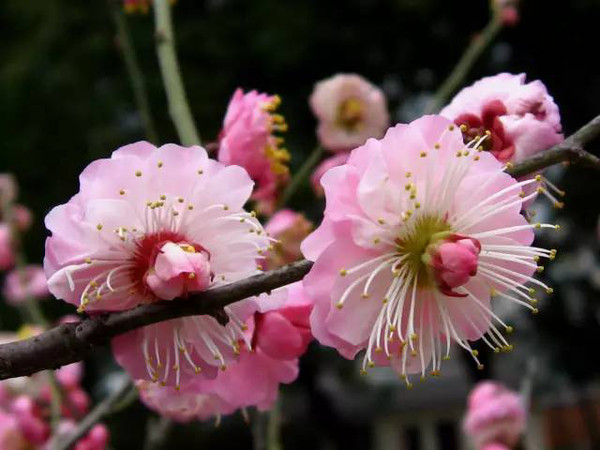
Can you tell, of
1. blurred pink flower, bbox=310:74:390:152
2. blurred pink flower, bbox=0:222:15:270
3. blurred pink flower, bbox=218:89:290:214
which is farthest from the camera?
blurred pink flower, bbox=0:222:15:270

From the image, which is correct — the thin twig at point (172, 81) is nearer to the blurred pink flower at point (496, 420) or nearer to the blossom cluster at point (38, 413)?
the blossom cluster at point (38, 413)

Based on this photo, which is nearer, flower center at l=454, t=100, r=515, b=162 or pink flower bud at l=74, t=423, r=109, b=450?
flower center at l=454, t=100, r=515, b=162

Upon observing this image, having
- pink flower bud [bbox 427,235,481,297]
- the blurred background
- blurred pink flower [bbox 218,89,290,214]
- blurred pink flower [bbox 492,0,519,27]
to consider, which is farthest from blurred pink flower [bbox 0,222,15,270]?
the blurred background

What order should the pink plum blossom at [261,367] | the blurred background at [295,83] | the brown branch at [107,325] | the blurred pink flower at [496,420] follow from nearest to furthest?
the brown branch at [107,325] → the pink plum blossom at [261,367] → the blurred pink flower at [496,420] → the blurred background at [295,83]

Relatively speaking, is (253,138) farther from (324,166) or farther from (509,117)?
(324,166)

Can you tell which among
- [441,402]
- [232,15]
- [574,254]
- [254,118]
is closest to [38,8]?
[232,15]

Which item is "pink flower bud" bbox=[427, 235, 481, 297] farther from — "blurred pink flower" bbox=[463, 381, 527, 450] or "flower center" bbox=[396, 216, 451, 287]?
"blurred pink flower" bbox=[463, 381, 527, 450]

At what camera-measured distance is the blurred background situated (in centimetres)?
467

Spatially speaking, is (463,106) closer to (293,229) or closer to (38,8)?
(293,229)

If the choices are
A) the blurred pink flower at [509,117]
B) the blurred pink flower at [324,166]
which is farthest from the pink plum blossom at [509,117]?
the blurred pink flower at [324,166]

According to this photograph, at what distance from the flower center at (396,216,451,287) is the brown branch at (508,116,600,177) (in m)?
0.06

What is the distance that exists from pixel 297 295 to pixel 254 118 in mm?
238

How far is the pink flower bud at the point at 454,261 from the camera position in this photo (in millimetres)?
543

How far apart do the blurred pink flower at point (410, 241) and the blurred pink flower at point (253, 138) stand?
0.25 meters
